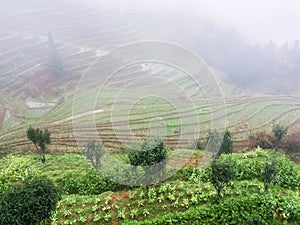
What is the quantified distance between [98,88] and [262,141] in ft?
42.5

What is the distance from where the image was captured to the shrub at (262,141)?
26172 millimetres

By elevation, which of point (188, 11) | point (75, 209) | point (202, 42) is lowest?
point (75, 209)

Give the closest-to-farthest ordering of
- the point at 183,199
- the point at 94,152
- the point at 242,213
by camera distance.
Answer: the point at 242,213 → the point at 183,199 → the point at 94,152

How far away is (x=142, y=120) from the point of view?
3241 centimetres

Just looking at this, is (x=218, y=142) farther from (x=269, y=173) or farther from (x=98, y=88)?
(x=98, y=88)

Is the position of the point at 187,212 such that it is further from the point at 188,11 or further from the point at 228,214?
the point at 188,11

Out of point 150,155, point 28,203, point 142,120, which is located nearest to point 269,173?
point 150,155

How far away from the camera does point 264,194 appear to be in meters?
14.9

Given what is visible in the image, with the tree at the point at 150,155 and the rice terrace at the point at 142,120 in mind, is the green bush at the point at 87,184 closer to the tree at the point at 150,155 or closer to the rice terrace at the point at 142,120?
the rice terrace at the point at 142,120

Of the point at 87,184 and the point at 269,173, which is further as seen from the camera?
the point at 87,184

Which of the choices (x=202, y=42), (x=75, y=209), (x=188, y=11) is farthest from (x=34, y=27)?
(x=75, y=209)

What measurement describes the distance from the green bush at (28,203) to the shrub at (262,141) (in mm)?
18421

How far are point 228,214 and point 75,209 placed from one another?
6321mm

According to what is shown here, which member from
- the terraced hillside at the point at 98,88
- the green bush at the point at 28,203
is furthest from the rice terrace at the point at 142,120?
the terraced hillside at the point at 98,88
